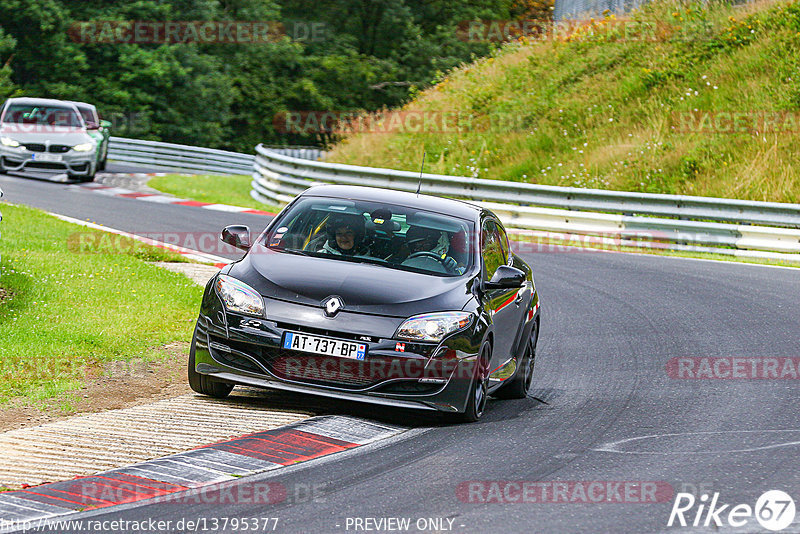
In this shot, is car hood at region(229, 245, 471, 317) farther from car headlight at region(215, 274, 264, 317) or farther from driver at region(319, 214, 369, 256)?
driver at region(319, 214, 369, 256)

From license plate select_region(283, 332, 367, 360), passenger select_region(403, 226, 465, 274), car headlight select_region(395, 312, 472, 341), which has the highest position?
passenger select_region(403, 226, 465, 274)

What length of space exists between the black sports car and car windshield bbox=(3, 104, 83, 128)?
18.6 m

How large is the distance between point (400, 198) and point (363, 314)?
1930 mm

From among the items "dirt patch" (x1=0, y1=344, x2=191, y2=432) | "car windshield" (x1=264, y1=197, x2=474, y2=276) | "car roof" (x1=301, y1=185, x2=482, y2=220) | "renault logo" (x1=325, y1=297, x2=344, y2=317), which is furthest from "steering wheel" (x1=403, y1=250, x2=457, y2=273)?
"dirt patch" (x1=0, y1=344, x2=191, y2=432)

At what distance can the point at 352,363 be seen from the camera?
7527mm

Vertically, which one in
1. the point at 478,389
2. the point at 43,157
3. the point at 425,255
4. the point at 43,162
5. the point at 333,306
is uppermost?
the point at 425,255

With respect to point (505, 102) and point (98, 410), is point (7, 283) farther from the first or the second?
point (505, 102)

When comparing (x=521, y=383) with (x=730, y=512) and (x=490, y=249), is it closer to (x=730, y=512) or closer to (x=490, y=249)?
(x=490, y=249)

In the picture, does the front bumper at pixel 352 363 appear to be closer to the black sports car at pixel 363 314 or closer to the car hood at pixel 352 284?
the black sports car at pixel 363 314

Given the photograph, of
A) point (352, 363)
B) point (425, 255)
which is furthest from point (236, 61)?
point (352, 363)

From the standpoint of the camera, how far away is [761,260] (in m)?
19.5

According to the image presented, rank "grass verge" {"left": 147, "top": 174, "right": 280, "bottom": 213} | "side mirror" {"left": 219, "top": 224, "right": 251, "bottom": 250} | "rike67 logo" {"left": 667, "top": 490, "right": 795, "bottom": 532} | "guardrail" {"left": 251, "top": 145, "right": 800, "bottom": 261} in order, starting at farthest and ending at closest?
"grass verge" {"left": 147, "top": 174, "right": 280, "bottom": 213}, "guardrail" {"left": 251, "top": 145, "right": 800, "bottom": 261}, "side mirror" {"left": 219, "top": 224, "right": 251, "bottom": 250}, "rike67 logo" {"left": 667, "top": 490, "right": 795, "bottom": 532}

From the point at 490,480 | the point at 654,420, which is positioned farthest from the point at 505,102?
the point at 490,480

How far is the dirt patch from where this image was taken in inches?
297
